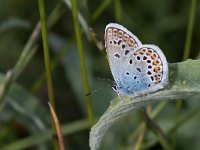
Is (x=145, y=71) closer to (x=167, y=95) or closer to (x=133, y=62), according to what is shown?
(x=133, y=62)

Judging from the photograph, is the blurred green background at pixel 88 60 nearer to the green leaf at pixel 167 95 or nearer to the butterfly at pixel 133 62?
the butterfly at pixel 133 62

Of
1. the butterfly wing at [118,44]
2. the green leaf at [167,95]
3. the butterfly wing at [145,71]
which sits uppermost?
the butterfly wing at [118,44]

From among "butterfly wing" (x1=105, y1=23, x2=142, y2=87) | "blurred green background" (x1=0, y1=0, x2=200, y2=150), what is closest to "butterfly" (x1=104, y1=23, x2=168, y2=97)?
"butterfly wing" (x1=105, y1=23, x2=142, y2=87)

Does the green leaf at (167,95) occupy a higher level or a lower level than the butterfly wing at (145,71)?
lower

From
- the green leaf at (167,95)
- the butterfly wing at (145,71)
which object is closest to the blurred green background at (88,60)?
the butterfly wing at (145,71)

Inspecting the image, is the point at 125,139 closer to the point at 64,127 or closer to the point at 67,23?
the point at 64,127

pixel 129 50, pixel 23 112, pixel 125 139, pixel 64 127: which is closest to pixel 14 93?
pixel 23 112

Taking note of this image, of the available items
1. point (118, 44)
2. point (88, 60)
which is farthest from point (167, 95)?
point (88, 60)
